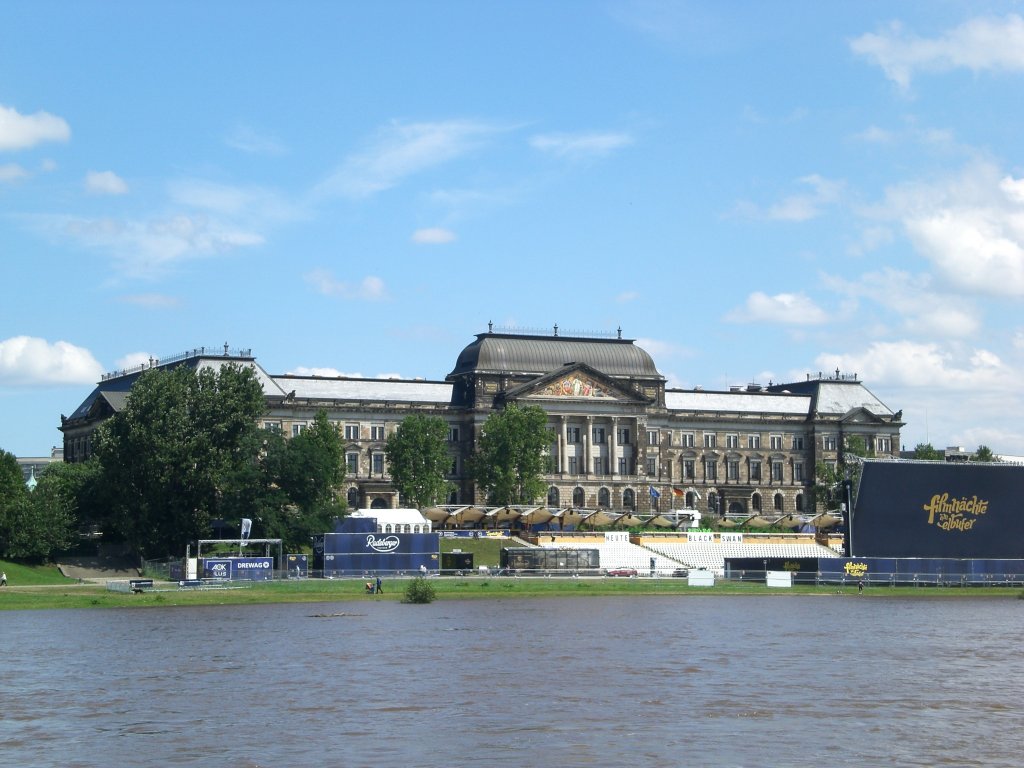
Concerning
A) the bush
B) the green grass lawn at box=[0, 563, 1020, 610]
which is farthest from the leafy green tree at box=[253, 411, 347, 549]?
the bush

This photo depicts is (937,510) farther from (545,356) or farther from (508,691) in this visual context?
(545,356)

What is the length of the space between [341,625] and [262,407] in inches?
2388

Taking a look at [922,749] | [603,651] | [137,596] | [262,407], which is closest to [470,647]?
[603,651]

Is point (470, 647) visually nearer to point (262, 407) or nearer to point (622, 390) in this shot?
point (262, 407)

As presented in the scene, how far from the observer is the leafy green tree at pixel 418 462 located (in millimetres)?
166250

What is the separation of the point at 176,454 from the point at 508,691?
79.5 meters

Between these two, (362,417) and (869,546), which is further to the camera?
(362,417)

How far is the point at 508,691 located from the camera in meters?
45.1

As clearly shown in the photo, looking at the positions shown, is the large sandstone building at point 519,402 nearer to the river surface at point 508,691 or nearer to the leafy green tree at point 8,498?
the leafy green tree at point 8,498

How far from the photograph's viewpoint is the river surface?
35000mm

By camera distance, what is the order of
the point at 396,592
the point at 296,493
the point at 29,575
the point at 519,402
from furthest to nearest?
the point at 519,402 → the point at 296,493 → the point at 29,575 → the point at 396,592

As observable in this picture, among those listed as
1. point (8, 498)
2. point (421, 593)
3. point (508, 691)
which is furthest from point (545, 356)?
point (508, 691)

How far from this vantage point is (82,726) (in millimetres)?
39000

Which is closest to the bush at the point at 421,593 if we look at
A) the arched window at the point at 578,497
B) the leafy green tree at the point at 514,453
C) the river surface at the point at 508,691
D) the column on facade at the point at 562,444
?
the river surface at the point at 508,691
